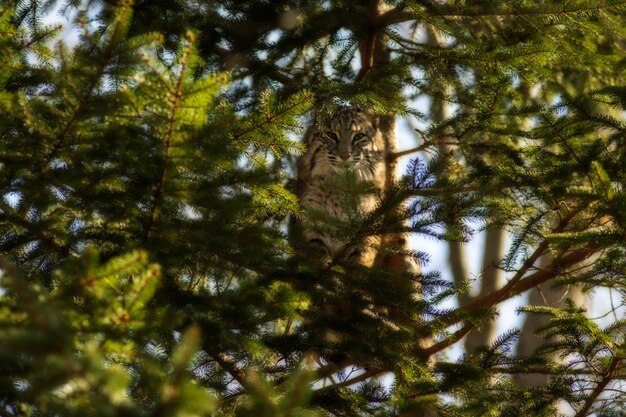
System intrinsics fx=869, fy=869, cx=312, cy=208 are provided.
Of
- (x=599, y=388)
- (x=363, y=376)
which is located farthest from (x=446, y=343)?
(x=599, y=388)

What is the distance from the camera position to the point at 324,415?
14.3 ft

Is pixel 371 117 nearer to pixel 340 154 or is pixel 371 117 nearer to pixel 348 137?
pixel 348 137

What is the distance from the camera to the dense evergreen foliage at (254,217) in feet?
9.34

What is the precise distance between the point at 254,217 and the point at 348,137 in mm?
2500

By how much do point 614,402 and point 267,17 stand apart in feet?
10.5

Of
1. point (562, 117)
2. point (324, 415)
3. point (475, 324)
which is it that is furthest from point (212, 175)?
point (562, 117)

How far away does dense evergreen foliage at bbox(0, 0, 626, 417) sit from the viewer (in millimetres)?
2848

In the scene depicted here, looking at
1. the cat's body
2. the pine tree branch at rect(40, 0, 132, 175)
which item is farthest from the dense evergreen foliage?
the cat's body

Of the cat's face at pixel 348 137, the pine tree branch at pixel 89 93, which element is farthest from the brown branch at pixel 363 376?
the pine tree branch at pixel 89 93

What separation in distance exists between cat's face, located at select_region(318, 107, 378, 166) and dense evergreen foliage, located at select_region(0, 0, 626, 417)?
85cm

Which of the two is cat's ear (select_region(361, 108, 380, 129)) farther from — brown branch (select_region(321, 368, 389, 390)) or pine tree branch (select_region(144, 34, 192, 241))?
pine tree branch (select_region(144, 34, 192, 241))

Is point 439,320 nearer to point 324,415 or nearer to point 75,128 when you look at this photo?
point 324,415

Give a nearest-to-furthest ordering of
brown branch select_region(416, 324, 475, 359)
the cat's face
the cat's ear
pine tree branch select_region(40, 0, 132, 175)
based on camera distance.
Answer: pine tree branch select_region(40, 0, 132, 175) → brown branch select_region(416, 324, 475, 359) → the cat's face → the cat's ear

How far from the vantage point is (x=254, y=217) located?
4559mm
